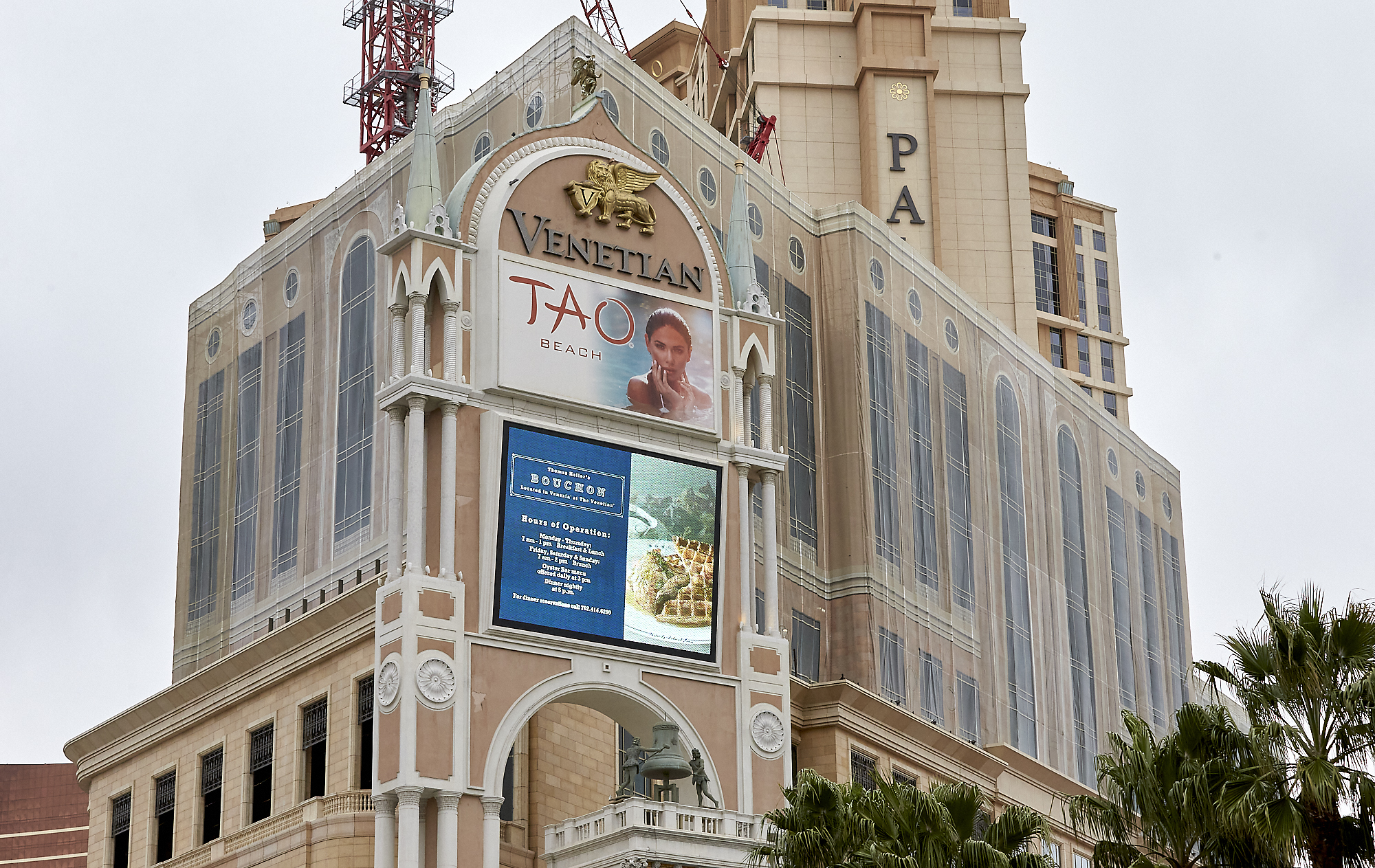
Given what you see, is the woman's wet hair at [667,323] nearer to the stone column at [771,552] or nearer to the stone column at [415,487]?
the stone column at [771,552]

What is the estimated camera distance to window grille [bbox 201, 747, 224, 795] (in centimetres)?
7669

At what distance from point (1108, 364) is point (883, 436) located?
86.2 meters

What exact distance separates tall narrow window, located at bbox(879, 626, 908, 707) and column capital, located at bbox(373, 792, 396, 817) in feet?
89.7

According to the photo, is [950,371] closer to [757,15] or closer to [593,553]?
[593,553]

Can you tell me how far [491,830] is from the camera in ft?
204

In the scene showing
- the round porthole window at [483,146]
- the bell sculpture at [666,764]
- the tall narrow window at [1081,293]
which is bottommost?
the bell sculpture at [666,764]

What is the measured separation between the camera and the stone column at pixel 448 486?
63938mm

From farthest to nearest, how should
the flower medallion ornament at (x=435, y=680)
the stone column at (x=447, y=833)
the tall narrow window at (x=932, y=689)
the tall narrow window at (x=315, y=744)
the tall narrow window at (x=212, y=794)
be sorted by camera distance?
the tall narrow window at (x=932, y=689) → the tall narrow window at (x=212, y=794) → the tall narrow window at (x=315, y=744) → the flower medallion ornament at (x=435, y=680) → the stone column at (x=447, y=833)

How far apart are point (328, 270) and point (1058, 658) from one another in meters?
37.9

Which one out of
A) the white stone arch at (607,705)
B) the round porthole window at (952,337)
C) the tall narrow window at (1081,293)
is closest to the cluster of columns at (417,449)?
the white stone arch at (607,705)

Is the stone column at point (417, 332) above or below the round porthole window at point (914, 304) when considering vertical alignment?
below

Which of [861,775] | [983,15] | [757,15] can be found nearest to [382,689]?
[861,775]

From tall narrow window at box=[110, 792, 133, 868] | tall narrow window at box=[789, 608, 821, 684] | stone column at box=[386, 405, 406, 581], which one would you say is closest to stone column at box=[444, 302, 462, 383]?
stone column at box=[386, 405, 406, 581]

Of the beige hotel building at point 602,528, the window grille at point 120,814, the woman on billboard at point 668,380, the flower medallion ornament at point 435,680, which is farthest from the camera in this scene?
the window grille at point 120,814
